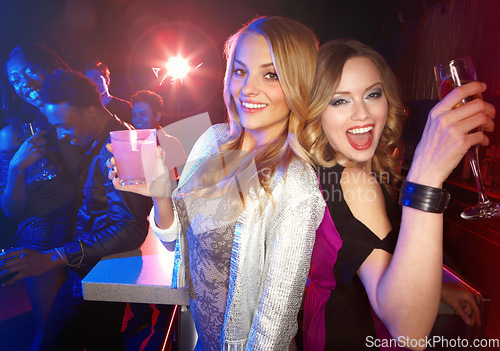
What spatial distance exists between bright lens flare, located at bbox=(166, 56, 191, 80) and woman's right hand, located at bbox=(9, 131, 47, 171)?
1231mm

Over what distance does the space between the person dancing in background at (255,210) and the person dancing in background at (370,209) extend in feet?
0.33

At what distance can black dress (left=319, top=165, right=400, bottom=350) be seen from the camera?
0.88 meters

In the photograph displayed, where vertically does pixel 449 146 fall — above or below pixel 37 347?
above

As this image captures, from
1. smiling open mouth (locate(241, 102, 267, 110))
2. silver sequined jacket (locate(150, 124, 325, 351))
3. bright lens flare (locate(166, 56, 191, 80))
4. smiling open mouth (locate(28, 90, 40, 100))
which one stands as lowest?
silver sequined jacket (locate(150, 124, 325, 351))

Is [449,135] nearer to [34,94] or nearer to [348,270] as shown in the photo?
[348,270]

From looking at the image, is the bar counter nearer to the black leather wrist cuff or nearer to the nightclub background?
the nightclub background

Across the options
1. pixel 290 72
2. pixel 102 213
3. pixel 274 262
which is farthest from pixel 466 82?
pixel 102 213

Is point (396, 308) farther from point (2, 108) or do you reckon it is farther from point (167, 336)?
point (2, 108)

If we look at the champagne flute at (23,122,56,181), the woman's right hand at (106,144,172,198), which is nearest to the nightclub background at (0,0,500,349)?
the champagne flute at (23,122,56,181)

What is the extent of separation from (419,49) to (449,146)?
4.55m

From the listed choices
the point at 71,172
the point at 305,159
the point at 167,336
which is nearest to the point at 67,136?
the point at 71,172

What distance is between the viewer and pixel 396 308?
0.78 meters

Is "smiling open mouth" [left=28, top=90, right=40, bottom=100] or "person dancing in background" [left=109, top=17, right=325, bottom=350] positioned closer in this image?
"person dancing in background" [left=109, top=17, right=325, bottom=350]

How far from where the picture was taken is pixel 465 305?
101 centimetres
